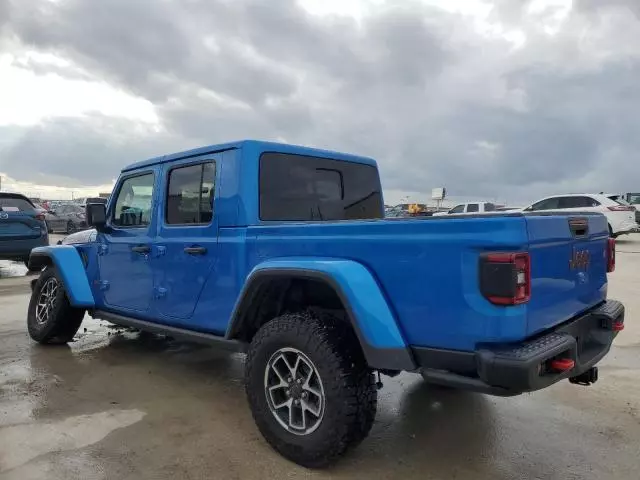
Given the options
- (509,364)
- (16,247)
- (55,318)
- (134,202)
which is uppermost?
(134,202)

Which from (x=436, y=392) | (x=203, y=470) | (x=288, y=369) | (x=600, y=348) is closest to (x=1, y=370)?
(x=203, y=470)

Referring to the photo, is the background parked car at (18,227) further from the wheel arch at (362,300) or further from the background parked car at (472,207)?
the background parked car at (472,207)

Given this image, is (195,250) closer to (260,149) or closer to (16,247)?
(260,149)

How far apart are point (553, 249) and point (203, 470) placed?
2207 millimetres

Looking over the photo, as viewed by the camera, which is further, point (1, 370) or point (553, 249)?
point (1, 370)

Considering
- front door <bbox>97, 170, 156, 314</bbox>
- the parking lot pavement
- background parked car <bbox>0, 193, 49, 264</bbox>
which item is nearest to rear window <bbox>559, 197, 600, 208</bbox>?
A: the parking lot pavement

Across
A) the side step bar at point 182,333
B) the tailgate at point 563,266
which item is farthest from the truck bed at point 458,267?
the side step bar at point 182,333

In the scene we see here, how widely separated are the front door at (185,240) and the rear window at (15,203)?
7.76 metres

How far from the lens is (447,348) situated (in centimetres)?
245

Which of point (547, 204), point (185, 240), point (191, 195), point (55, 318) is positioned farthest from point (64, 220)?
point (185, 240)

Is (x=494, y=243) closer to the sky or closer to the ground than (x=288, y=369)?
closer to the sky

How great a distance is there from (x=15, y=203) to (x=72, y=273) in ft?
22.3

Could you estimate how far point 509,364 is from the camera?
223 centimetres

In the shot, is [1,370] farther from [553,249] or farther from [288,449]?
[553,249]
